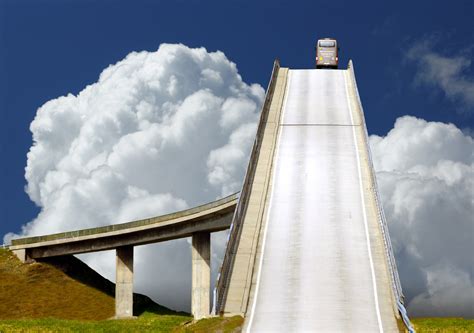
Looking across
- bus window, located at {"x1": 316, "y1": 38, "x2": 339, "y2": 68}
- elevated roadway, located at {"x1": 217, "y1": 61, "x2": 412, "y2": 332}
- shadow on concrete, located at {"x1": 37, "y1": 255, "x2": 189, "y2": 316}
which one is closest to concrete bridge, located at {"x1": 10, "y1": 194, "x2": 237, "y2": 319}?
shadow on concrete, located at {"x1": 37, "y1": 255, "x2": 189, "y2": 316}

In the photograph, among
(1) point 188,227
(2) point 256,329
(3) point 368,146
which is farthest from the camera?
(1) point 188,227

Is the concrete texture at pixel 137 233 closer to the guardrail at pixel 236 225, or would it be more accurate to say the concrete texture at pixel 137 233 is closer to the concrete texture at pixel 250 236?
the guardrail at pixel 236 225

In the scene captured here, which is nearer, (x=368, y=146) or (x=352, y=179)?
(x=352, y=179)

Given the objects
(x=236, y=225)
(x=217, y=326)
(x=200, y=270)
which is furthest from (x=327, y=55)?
(x=217, y=326)

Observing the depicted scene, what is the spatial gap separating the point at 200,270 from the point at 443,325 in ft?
122

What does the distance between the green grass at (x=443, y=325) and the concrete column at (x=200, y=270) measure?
33640 mm

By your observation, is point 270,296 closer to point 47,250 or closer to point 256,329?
point 256,329

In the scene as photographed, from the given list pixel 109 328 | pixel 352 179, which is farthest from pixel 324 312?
pixel 352 179

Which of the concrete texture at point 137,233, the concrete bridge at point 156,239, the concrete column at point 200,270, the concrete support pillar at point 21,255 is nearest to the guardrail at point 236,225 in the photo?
the concrete texture at point 137,233

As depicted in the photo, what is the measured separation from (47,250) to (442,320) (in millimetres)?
45751

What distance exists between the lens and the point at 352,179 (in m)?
48.3

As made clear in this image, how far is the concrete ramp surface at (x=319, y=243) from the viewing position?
1302 inches

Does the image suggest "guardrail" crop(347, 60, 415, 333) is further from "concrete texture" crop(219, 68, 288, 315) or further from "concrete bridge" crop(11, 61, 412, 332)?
"concrete texture" crop(219, 68, 288, 315)

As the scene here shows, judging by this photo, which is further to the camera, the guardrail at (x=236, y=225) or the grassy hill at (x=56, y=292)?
the grassy hill at (x=56, y=292)
